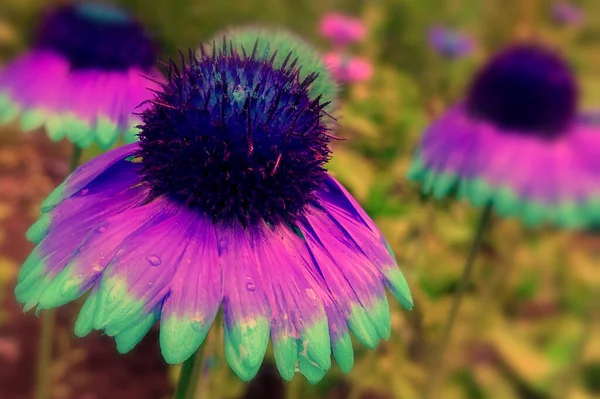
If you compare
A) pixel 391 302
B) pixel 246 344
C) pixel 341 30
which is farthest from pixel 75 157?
pixel 341 30

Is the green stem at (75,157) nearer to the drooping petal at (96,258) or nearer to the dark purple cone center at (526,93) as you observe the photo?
the drooping petal at (96,258)

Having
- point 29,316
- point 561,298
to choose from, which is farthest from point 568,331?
point 29,316

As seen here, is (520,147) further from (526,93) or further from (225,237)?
(225,237)

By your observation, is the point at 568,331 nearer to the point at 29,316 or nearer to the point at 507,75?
the point at 507,75

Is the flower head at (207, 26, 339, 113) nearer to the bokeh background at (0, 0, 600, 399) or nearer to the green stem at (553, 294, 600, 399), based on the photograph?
the bokeh background at (0, 0, 600, 399)

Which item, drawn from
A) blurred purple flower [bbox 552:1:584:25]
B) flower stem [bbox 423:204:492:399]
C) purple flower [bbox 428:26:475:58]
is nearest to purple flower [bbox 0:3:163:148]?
flower stem [bbox 423:204:492:399]

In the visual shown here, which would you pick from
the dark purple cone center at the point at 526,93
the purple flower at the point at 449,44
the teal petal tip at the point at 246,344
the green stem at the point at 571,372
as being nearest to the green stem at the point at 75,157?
the teal petal tip at the point at 246,344
